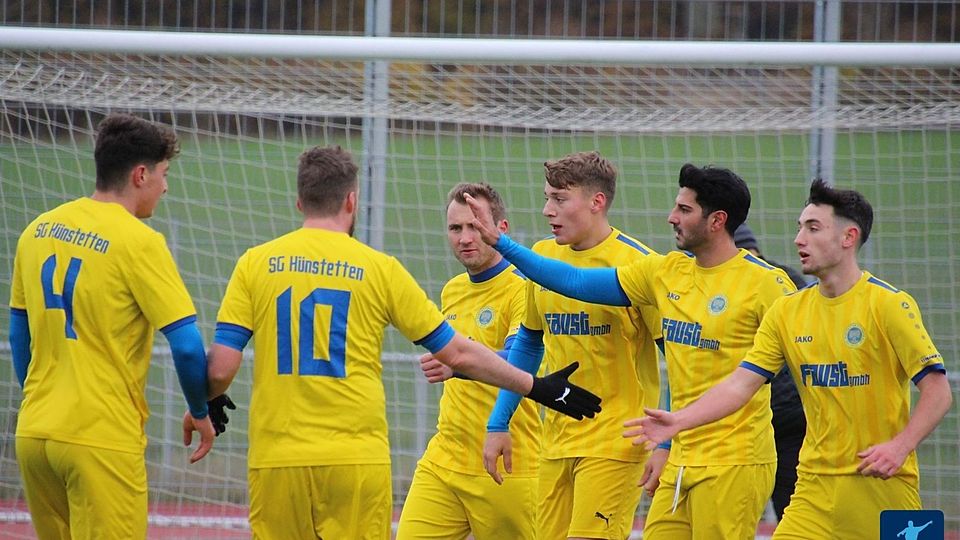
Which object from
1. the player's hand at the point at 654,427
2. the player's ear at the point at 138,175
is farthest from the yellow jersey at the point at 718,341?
the player's ear at the point at 138,175

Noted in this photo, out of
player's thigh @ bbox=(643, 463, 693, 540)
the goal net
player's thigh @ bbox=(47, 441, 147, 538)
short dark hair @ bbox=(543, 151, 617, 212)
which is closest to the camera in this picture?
player's thigh @ bbox=(47, 441, 147, 538)

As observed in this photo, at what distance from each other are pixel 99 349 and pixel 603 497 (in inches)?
85.5

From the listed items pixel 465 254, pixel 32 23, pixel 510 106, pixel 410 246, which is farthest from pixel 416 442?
pixel 32 23

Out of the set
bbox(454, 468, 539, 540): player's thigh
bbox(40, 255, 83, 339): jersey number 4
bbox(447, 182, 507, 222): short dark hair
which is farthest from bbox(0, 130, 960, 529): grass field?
bbox(40, 255, 83, 339): jersey number 4

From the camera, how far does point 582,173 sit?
229 inches

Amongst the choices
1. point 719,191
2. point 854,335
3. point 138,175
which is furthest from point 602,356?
point 138,175

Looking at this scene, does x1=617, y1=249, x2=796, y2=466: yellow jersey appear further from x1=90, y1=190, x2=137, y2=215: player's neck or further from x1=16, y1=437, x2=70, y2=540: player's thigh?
x1=16, y1=437, x2=70, y2=540: player's thigh

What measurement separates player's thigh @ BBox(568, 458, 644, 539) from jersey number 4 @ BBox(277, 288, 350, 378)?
4.62ft

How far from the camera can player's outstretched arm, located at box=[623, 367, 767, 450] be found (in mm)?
4922

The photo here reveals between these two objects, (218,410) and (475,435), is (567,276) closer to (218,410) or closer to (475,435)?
(475,435)

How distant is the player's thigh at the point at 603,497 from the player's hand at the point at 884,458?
1.16 m

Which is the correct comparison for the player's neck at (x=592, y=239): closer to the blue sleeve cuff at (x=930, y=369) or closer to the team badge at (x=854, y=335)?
the team badge at (x=854, y=335)

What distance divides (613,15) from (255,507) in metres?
5.45

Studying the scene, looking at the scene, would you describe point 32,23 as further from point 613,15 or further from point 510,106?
point 613,15
